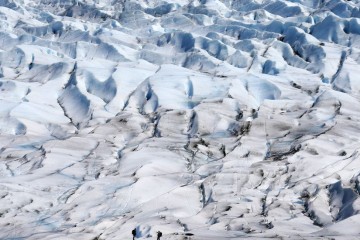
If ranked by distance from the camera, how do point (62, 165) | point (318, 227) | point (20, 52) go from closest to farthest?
1. point (318, 227)
2. point (62, 165)
3. point (20, 52)

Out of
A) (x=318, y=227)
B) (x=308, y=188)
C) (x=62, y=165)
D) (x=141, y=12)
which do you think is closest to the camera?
(x=318, y=227)

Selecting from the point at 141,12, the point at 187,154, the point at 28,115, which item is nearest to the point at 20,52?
the point at 28,115

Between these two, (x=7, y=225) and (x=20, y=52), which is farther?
(x=20, y=52)

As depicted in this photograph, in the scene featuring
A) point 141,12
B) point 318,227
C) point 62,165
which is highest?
point 318,227

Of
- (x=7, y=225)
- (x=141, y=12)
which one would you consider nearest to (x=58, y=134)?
(x=7, y=225)

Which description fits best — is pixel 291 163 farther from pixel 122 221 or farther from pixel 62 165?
pixel 62 165

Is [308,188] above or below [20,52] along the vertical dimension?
above

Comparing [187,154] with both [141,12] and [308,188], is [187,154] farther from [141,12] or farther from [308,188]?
[141,12]
